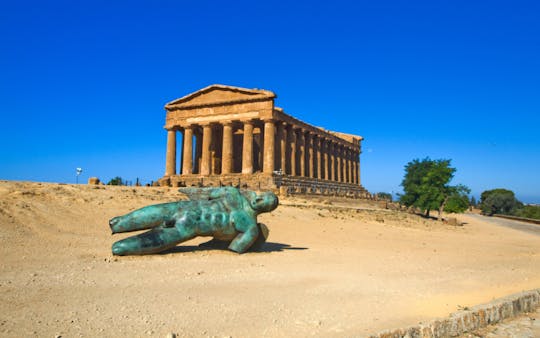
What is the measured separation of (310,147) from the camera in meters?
51.2

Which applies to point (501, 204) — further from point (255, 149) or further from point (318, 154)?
point (255, 149)

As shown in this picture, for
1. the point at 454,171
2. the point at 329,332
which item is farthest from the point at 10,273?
the point at 454,171

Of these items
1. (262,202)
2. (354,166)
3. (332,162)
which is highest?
(354,166)

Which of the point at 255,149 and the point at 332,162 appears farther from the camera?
the point at 332,162

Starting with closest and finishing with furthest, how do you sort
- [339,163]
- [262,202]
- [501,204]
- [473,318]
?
[473,318]
[262,202]
[339,163]
[501,204]

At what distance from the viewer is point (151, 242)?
8656 millimetres

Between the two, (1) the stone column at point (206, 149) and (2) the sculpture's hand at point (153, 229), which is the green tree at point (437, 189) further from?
(2) the sculpture's hand at point (153, 229)

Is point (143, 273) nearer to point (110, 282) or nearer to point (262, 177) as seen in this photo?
point (110, 282)

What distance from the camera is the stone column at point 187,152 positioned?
44250 millimetres

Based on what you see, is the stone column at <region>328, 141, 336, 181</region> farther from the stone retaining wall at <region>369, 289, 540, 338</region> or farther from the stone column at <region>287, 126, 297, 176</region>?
the stone retaining wall at <region>369, 289, 540, 338</region>

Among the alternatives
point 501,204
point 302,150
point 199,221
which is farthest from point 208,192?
point 501,204

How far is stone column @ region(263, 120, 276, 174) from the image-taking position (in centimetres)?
3965

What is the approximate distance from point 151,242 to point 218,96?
35631 mm

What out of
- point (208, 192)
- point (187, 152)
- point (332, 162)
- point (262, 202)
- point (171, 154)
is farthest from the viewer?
point (332, 162)
